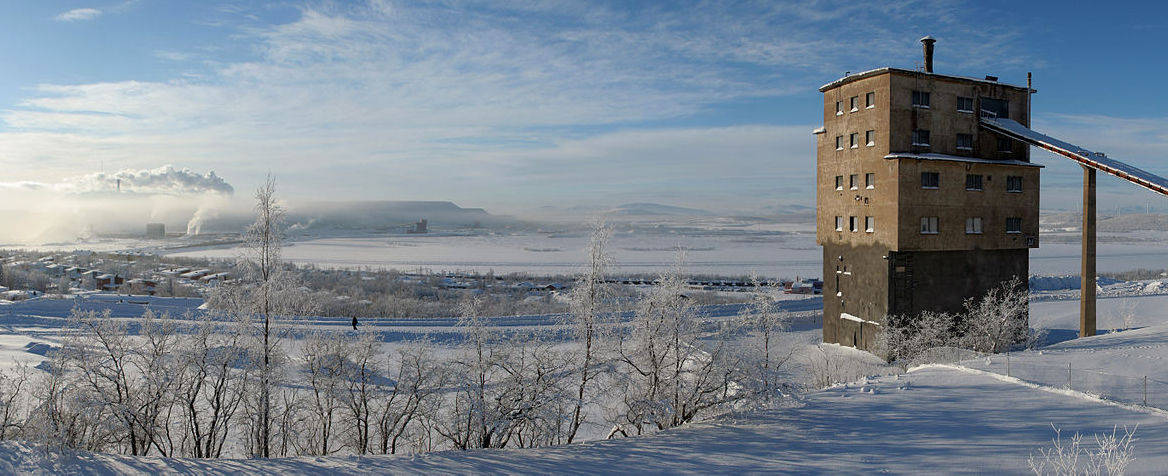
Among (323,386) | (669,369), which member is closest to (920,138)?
(669,369)

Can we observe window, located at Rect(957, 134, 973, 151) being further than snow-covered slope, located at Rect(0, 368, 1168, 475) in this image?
Yes

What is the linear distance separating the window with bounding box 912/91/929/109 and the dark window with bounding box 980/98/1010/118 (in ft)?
10.8

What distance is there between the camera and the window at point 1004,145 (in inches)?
1102

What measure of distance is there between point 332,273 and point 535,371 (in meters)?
56.2

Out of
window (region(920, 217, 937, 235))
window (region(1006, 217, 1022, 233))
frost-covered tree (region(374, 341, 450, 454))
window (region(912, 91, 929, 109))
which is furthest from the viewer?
window (region(1006, 217, 1022, 233))

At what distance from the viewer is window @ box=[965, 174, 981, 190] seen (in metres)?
26.9

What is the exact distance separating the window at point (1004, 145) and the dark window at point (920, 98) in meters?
4.41

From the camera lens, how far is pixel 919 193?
25828 millimetres

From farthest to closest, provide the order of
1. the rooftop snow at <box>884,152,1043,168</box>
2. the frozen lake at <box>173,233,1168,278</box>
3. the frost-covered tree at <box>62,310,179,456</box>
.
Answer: the frozen lake at <box>173,233,1168,278</box> → the rooftop snow at <box>884,152,1043,168</box> → the frost-covered tree at <box>62,310,179,456</box>

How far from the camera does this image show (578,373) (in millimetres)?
15438

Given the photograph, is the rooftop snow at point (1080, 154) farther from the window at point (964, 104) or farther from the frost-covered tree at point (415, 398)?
the frost-covered tree at point (415, 398)

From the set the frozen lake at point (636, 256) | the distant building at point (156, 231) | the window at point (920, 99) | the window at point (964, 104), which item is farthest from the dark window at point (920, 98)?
the distant building at point (156, 231)

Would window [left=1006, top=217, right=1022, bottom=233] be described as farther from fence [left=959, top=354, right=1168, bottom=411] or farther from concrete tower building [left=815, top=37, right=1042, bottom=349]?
fence [left=959, top=354, right=1168, bottom=411]

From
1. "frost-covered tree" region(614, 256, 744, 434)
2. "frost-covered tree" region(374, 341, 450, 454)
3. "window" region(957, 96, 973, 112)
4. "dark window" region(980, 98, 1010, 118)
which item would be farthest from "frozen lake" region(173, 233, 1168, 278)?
"frost-covered tree" region(374, 341, 450, 454)
